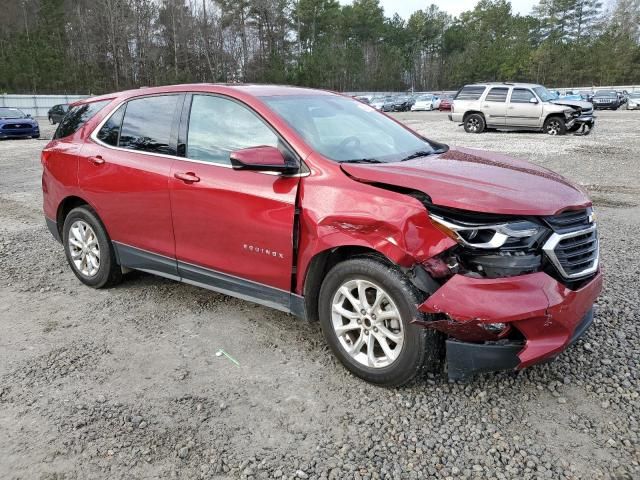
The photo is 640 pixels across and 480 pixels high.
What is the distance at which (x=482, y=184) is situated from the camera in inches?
117

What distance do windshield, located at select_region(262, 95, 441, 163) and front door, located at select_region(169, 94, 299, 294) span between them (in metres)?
0.24

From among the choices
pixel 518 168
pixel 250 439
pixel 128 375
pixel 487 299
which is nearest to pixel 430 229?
pixel 487 299

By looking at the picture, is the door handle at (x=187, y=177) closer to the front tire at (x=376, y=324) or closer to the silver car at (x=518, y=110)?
the front tire at (x=376, y=324)

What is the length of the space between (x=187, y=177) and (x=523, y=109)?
17.6 m

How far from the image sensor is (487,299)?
2707mm

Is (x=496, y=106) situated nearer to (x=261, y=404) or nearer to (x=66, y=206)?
(x=66, y=206)

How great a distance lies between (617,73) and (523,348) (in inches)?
3387

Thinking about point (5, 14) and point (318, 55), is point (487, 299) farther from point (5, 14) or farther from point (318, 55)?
point (318, 55)

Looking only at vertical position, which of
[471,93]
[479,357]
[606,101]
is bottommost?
[479,357]

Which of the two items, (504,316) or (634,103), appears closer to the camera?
(504,316)

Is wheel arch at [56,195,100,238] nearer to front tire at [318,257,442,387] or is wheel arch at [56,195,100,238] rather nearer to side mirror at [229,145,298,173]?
side mirror at [229,145,298,173]

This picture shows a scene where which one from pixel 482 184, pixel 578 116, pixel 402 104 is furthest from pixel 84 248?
pixel 402 104

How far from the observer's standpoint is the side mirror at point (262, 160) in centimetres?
328

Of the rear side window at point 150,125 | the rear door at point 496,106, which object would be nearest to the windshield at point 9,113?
the rear door at point 496,106
